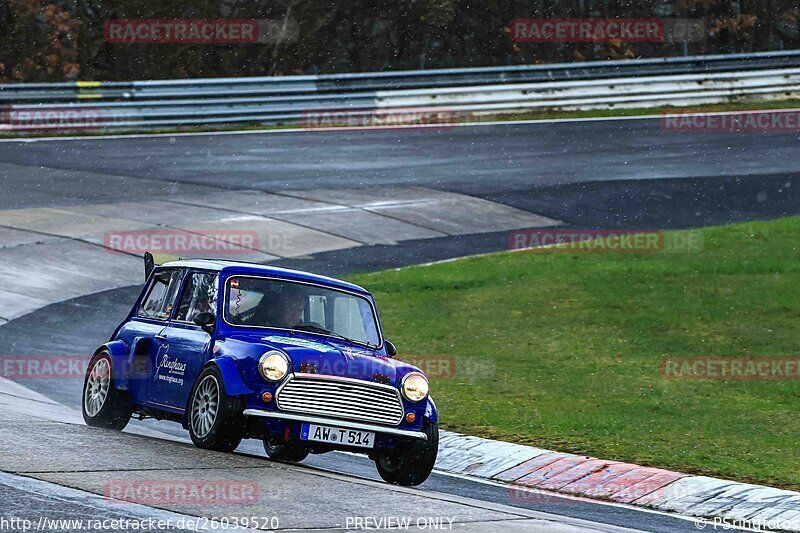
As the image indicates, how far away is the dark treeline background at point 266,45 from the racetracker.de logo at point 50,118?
585 centimetres

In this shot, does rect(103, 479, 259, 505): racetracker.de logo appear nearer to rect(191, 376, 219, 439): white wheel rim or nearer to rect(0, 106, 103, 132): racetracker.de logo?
rect(191, 376, 219, 439): white wheel rim

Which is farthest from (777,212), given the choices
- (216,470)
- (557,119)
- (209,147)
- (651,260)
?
(216,470)

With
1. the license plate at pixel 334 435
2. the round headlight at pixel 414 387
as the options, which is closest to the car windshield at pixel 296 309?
the round headlight at pixel 414 387

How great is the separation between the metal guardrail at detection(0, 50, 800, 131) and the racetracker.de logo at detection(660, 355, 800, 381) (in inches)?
679

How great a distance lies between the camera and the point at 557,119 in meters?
32.2

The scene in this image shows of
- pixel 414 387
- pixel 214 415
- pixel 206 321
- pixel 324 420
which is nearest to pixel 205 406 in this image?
pixel 214 415

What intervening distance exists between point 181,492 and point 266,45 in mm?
29379

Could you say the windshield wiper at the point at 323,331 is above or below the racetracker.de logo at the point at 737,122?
below

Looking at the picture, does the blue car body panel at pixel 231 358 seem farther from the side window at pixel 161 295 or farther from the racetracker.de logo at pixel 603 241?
the racetracker.de logo at pixel 603 241

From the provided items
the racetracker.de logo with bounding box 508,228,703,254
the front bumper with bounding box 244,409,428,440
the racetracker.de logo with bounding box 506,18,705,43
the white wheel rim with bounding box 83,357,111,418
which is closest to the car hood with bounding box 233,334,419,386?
the front bumper with bounding box 244,409,428,440

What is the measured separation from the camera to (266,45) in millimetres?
36500

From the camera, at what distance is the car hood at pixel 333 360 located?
9.78 metres

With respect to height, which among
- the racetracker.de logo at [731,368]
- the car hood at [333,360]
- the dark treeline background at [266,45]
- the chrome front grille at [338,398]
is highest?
the dark treeline background at [266,45]

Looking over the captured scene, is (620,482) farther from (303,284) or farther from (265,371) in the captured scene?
(265,371)
